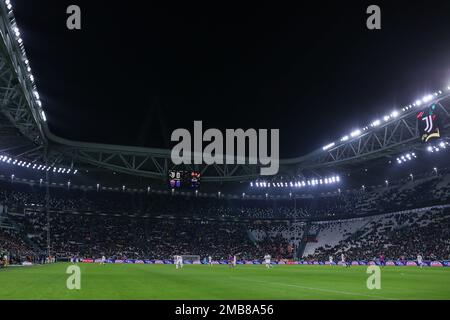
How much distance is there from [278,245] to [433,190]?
A: 30860 millimetres

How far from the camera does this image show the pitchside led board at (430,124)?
40.4 meters

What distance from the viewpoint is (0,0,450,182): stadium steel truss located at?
35150 millimetres

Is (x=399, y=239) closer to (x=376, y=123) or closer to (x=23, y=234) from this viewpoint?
(x=376, y=123)

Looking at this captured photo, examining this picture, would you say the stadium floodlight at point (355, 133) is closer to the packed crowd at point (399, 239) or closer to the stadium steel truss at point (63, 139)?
the stadium steel truss at point (63, 139)

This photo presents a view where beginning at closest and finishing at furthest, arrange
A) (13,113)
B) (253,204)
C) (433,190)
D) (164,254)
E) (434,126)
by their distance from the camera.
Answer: (434,126) < (13,113) < (433,190) < (164,254) < (253,204)

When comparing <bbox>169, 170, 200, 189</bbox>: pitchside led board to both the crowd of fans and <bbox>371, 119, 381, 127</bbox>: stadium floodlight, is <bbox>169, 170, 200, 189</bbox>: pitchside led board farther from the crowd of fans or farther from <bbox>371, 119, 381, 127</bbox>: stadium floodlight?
the crowd of fans

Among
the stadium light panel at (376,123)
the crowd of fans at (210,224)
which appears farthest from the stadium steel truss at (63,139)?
the crowd of fans at (210,224)

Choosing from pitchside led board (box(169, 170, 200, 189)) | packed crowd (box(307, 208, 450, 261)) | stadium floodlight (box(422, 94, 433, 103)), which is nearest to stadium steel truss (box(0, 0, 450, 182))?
stadium floodlight (box(422, 94, 433, 103))

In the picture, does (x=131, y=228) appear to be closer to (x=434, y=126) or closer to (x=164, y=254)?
(x=164, y=254)

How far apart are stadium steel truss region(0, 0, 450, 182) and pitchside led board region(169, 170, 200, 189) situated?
12.9m

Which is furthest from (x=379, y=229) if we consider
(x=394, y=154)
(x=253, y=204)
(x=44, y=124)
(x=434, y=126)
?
(x=44, y=124)

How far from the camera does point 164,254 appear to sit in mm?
79750

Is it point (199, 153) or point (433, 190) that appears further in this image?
point (433, 190)

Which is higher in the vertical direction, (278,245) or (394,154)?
(394,154)
